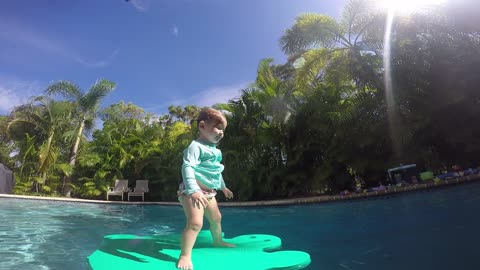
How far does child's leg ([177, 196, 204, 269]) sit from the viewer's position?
1949 mm

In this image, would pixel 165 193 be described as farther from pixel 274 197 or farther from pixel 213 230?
pixel 213 230

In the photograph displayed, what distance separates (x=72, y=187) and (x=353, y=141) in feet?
42.2

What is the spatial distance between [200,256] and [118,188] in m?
12.3

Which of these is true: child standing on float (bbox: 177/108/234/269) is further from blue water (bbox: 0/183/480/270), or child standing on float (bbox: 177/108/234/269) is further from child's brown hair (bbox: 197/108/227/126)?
blue water (bbox: 0/183/480/270)

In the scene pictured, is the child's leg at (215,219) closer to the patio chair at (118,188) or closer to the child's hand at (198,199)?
the child's hand at (198,199)

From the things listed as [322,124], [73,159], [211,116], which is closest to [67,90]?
[73,159]

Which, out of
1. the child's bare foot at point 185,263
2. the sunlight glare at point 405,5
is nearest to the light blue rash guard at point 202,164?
the child's bare foot at point 185,263

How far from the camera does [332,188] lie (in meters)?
9.30

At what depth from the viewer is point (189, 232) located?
204cm

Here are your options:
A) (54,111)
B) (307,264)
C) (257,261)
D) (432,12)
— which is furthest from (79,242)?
(54,111)

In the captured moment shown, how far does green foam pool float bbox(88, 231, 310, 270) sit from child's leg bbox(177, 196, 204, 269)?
0.23ft

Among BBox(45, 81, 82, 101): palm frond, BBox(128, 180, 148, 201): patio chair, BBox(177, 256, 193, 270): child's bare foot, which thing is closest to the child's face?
BBox(177, 256, 193, 270): child's bare foot

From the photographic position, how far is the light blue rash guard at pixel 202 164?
216 centimetres

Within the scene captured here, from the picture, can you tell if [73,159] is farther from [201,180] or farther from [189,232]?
[189,232]
